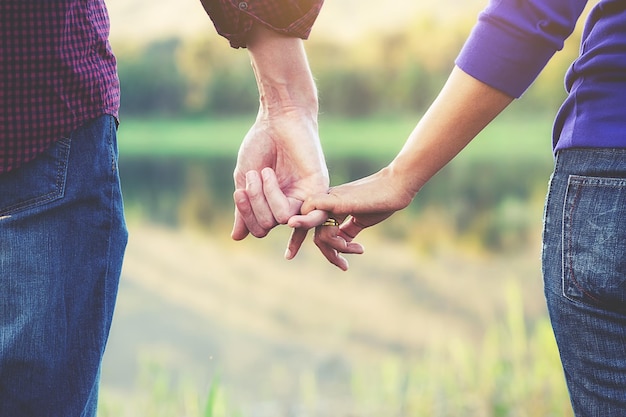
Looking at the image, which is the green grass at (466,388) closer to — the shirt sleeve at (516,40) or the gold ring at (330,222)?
the gold ring at (330,222)

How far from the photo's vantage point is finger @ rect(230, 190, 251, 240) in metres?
1.44

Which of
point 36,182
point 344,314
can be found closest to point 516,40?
point 36,182

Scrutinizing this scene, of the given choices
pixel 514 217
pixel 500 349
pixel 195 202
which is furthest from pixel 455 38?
pixel 500 349

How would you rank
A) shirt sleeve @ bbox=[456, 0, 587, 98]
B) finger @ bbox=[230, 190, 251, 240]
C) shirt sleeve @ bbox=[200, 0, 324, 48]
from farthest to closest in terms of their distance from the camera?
finger @ bbox=[230, 190, 251, 240] → shirt sleeve @ bbox=[200, 0, 324, 48] → shirt sleeve @ bbox=[456, 0, 587, 98]

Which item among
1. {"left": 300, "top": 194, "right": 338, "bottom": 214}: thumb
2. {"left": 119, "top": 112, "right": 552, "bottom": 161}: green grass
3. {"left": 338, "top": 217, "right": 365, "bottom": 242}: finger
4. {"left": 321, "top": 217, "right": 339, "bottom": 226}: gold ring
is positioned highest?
{"left": 300, "top": 194, "right": 338, "bottom": 214}: thumb

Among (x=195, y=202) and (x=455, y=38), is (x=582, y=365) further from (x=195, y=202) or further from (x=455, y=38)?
(x=455, y=38)

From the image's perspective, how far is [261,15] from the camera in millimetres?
1350

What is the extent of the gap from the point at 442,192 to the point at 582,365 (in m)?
10.8

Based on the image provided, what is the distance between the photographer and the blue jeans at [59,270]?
0.98 metres

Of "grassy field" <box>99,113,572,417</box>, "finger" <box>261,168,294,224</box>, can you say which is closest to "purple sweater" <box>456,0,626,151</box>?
"finger" <box>261,168,294,224</box>

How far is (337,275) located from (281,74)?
20.0 feet

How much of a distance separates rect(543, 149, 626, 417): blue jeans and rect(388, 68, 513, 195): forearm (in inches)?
6.1

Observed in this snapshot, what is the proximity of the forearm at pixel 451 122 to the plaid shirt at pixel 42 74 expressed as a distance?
0.46 metres

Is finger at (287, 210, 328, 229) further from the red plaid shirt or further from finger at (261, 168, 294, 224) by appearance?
the red plaid shirt
